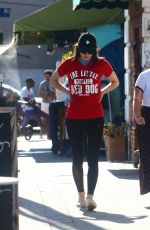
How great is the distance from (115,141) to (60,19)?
3974 millimetres

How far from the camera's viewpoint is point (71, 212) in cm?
767

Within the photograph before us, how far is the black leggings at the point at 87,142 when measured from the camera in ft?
25.4

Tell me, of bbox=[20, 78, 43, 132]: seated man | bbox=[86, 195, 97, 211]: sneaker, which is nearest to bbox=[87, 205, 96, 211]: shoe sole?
bbox=[86, 195, 97, 211]: sneaker

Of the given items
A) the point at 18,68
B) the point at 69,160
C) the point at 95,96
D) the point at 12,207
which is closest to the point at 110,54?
the point at 69,160

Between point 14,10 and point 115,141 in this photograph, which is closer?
point 115,141

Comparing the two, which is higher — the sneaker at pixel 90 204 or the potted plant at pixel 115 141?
the potted plant at pixel 115 141

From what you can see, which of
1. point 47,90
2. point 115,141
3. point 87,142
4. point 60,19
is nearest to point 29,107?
point 47,90

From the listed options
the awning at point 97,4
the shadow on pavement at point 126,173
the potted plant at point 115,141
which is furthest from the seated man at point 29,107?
the shadow on pavement at point 126,173

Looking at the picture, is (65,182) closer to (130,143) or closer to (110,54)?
(130,143)

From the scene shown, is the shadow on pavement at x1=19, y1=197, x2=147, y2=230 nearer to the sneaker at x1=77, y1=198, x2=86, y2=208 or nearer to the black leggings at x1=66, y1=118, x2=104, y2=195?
the sneaker at x1=77, y1=198, x2=86, y2=208

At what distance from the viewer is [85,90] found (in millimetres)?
7703

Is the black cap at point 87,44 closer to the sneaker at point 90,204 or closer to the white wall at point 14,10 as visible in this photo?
the sneaker at point 90,204

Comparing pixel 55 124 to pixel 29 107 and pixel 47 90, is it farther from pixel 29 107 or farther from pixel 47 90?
pixel 29 107

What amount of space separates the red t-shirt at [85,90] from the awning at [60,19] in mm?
6860
